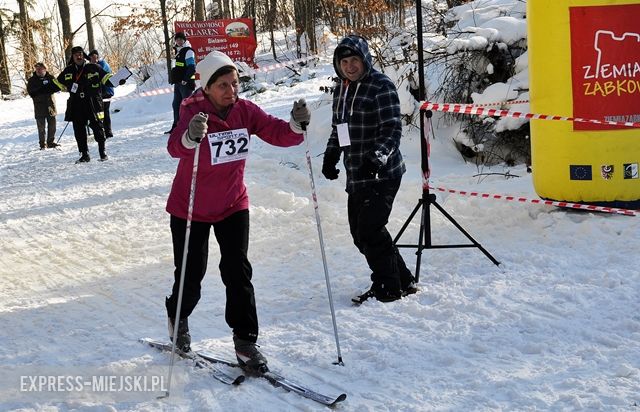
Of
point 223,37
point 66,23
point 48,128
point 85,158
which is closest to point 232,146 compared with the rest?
point 85,158

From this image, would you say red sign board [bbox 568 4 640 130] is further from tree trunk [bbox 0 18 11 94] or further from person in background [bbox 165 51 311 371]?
tree trunk [bbox 0 18 11 94]

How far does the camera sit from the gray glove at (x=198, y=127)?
423 centimetres

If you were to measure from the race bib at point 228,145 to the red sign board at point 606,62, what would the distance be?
3.54m

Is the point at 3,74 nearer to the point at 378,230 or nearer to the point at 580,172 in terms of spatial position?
the point at 580,172

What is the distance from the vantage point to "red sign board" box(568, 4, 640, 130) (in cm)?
667

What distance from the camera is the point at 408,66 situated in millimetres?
11195

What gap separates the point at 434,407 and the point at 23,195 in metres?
8.93

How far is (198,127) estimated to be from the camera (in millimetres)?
4234

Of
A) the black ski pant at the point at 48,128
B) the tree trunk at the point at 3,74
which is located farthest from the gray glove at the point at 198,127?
the tree trunk at the point at 3,74

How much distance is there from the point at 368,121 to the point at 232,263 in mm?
1669

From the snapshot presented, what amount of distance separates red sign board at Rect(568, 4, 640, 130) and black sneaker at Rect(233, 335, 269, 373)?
3930mm

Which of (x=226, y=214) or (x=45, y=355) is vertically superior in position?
(x=226, y=214)

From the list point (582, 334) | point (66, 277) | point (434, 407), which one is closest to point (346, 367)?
point (434, 407)

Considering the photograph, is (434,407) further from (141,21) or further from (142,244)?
(141,21)
